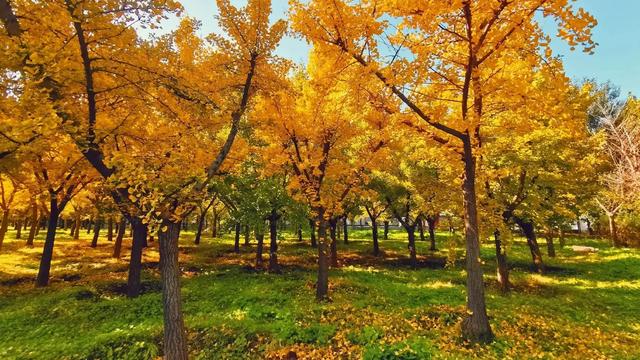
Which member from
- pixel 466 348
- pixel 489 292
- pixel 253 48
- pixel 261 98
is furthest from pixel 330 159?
pixel 489 292

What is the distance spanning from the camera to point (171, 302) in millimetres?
8031

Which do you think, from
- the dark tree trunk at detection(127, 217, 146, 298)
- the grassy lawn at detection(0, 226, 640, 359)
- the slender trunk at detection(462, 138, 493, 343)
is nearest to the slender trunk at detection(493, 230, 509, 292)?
the grassy lawn at detection(0, 226, 640, 359)

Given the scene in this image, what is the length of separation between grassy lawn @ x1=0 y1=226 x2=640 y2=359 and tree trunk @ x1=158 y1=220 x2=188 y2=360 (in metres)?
1.36

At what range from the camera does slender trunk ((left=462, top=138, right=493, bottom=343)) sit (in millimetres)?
9148

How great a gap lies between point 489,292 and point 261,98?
13.1 meters

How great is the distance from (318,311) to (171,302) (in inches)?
227

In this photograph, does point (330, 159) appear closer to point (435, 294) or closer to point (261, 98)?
point (261, 98)

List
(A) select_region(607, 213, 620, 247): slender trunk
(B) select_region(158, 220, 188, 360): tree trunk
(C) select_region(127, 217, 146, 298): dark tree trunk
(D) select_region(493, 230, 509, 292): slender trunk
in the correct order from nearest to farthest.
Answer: (B) select_region(158, 220, 188, 360): tree trunk
(C) select_region(127, 217, 146, 298): dark tree trunk
(D) select_region(493, 230, 509, 292): slender trunk
(A) select_region(607, 213, 620, 247): slender trunk

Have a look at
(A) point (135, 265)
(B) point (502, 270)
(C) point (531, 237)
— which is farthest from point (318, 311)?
(C) point (531, 237)

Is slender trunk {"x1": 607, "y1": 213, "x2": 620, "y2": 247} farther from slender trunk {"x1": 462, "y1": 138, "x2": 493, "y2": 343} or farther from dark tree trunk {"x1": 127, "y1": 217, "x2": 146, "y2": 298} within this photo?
dark tree trunk {"x1": 127, "y1": 217, "x2": 146, "y2": 298}

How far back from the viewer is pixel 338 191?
14.6 metres

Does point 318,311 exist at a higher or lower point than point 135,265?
lower

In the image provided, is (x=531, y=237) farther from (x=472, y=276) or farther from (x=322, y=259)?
(x=322, y=259)

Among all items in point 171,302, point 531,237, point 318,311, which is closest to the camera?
point 171,302
